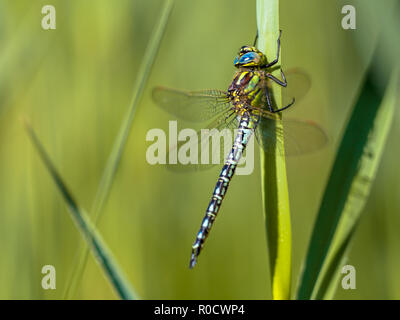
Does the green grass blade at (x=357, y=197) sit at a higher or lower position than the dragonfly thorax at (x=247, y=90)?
lower

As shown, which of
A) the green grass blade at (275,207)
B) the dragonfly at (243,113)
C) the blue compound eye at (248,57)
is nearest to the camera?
the green grass blade at (275,207)

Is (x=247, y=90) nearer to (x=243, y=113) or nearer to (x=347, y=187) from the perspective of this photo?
(x=243, y=113)

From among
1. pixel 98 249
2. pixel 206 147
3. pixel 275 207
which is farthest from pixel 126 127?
pixel 206 147

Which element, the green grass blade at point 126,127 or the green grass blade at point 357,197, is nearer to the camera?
the green grass blade at point 357,197

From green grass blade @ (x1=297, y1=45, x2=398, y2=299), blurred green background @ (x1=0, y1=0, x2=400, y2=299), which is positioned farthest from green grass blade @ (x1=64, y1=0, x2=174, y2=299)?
blurred green background @ (x1=0, y1=0, x2=400, y2=299)

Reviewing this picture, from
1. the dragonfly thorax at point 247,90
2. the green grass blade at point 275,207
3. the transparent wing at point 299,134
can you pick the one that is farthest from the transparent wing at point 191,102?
the green grass blade at point 275,207

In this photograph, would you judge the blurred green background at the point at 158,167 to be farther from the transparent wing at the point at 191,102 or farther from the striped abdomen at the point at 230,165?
the striped abdomen at the point at 230,165
